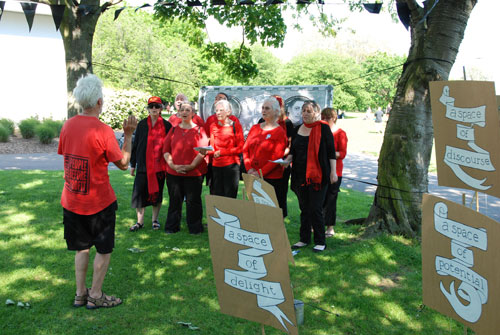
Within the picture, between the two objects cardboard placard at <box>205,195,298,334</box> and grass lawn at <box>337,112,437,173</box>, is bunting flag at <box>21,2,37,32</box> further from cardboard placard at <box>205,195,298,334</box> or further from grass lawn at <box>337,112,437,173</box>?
grass lawn at <box>337,112,437,173</box>

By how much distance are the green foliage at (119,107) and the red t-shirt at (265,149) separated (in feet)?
64.8

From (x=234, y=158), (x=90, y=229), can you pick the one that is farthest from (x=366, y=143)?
(x=90, y=229)

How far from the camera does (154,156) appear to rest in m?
6.43

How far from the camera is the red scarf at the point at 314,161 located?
558cm

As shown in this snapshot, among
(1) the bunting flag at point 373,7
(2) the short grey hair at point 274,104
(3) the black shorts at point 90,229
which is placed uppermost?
(1) the bunting flag at point 373,7

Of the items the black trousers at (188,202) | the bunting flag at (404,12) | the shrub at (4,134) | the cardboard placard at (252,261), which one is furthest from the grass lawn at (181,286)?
the shrub at (4,134)

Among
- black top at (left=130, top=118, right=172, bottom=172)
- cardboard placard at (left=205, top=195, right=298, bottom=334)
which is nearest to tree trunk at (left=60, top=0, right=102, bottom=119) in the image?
black top at (left=130, top=118, right=172, bottom=172)

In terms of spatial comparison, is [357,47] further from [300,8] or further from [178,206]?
[178,206]

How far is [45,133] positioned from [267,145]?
15092 mm

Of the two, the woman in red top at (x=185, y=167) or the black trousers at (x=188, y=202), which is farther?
the black trousers at (x=188, y=202)

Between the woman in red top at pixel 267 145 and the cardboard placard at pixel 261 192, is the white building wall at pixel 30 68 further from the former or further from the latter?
the cardboard placard at pixel 261 192

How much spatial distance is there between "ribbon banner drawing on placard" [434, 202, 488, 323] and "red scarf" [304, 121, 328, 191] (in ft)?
8.02

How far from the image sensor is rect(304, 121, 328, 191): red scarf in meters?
5.58

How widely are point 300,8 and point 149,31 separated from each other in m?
28.9
